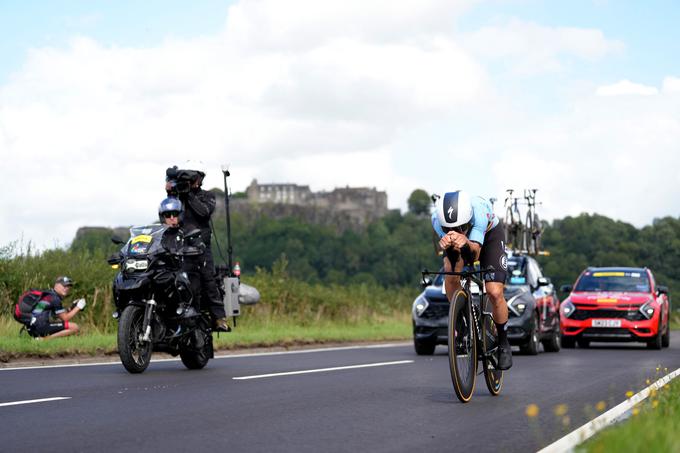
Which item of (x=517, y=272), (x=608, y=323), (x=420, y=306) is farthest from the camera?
(x=608, y=323)

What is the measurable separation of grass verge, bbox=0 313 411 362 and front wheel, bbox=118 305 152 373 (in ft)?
8.47

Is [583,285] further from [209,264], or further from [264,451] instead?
[264,451]

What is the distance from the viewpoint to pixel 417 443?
7.57 meters

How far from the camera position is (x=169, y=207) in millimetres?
13398

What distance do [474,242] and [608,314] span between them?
14.7 m

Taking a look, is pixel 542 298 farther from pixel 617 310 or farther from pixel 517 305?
pixel 617 310

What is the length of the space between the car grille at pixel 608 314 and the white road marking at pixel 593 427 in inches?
514

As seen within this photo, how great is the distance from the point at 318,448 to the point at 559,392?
4850mm

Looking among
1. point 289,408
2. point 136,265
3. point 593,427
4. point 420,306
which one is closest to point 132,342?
point 136,265

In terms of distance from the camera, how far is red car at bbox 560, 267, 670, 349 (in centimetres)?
2378

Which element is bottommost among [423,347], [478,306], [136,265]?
[423,347]

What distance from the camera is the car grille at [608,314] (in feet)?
78.2

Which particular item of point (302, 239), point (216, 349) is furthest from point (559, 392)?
point (302, 239)

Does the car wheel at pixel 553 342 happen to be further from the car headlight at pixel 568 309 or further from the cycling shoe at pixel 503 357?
the cycling shoe at pixel 503 357
